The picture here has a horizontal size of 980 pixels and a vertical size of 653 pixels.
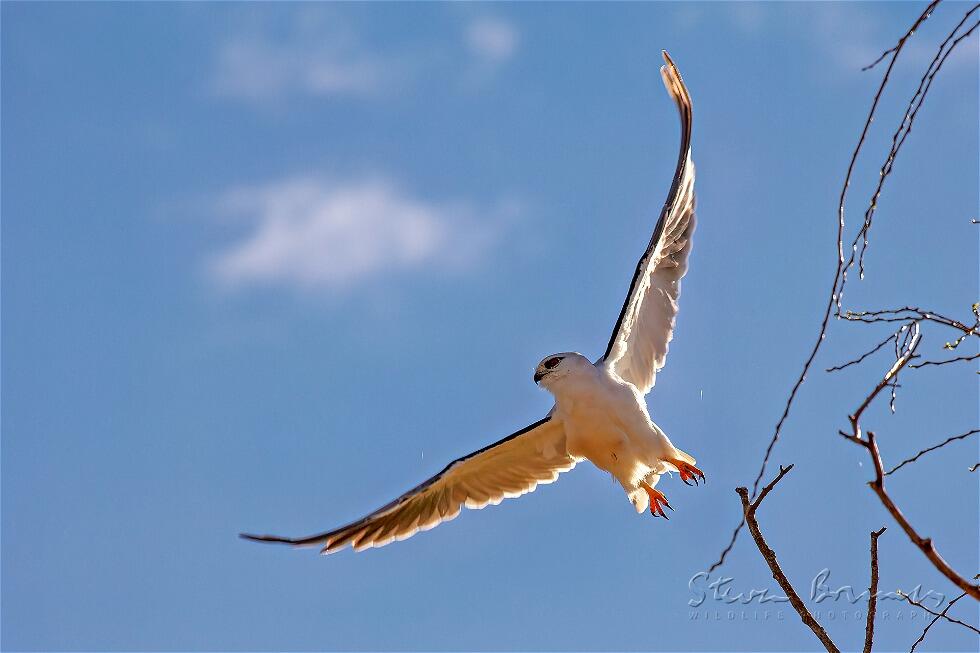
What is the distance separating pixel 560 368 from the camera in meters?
7.15

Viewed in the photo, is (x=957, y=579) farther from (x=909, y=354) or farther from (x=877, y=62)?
(x=877, y=62)

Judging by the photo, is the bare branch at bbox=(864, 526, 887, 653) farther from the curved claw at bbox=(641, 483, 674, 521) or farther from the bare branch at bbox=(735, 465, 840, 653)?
the curved claw at bbox=(641, 483, 674, 521)

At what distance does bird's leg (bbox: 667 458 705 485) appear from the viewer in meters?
6.84

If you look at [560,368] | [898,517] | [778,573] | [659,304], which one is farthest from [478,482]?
[898,517]

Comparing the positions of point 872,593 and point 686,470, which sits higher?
point 686,470

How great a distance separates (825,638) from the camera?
11.6 ft

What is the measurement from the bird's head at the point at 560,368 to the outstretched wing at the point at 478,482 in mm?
253

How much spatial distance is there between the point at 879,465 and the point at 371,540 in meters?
5.23

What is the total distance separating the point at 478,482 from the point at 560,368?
1010mm

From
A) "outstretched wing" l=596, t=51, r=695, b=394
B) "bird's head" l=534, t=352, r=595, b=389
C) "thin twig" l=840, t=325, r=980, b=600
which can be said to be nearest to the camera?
"thin twig" l=840, t=325, r=980, b=600

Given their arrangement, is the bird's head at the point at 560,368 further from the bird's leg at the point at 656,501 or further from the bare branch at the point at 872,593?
the bare branch at the point at 872,593

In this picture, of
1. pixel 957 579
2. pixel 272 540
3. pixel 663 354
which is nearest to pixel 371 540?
pixel 272 540

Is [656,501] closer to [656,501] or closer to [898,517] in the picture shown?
[656,501]

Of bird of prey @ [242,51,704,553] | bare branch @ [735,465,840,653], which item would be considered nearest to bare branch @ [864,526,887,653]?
bare branch @ [735,465,840,653]
